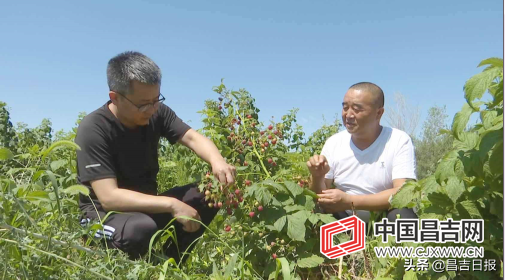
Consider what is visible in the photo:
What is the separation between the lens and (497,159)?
64.2 inches

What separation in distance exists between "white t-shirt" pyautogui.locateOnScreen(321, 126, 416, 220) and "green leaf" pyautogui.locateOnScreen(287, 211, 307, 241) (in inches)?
26.6

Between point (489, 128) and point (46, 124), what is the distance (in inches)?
222

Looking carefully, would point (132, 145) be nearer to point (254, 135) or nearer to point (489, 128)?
point (254, 135)

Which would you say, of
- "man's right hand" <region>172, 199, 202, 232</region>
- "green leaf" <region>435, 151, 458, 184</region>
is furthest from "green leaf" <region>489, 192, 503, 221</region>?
"man's right hand" <region>172, 199, 202, 232</region>

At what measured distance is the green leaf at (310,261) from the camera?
7.43 ft

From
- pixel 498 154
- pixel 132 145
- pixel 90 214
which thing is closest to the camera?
pixel 498 154

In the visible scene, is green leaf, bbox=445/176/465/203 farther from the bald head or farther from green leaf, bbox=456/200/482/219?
the bald head

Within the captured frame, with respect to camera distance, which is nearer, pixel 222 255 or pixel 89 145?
pixel 89 145

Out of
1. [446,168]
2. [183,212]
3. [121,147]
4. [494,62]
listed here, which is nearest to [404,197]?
[446,168]

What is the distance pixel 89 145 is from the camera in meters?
2.45

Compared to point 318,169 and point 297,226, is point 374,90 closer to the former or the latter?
point 318,169

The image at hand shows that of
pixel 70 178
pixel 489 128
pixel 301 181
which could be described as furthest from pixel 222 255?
pixel 489 128

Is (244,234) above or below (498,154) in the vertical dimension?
below

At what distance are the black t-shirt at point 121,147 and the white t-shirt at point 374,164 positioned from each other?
104cm
